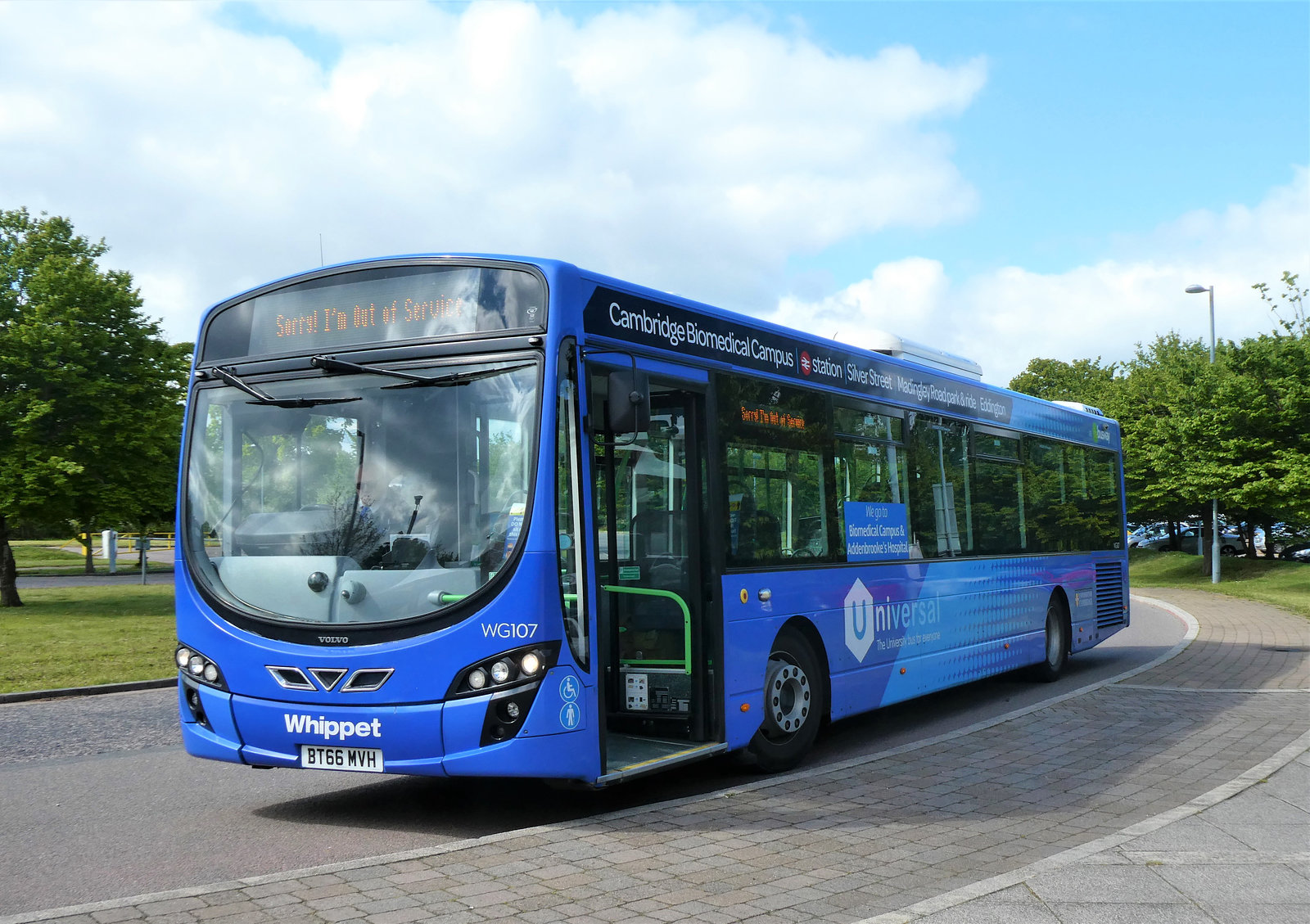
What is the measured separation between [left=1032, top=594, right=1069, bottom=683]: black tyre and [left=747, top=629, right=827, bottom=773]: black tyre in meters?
5.94

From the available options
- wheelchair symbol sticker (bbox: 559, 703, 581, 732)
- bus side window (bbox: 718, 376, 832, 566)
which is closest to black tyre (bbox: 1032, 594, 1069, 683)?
bus side window (bbox: 718, 376, 832, 566)

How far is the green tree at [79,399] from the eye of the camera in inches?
947

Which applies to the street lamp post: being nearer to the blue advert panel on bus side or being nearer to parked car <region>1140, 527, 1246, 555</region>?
parked car <region>1140, 527, 1246, 555</region>

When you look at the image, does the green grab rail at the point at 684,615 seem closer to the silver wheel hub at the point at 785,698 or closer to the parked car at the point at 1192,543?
the silver wheel hub at the point at 785,698

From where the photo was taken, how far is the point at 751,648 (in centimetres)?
808

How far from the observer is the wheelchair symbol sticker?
249 inches

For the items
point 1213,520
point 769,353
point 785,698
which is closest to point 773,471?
point 769,353

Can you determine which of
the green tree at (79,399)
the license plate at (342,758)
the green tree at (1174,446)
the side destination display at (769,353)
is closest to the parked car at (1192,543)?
the green tree at (1174,446)

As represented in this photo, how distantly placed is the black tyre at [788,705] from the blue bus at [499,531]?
0.09 ft

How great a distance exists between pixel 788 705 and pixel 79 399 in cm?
2091

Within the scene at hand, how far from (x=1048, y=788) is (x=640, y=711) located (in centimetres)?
275

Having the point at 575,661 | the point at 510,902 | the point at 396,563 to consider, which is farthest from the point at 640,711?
the point at 510,902

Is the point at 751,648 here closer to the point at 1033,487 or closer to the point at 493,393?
the point at 493,393

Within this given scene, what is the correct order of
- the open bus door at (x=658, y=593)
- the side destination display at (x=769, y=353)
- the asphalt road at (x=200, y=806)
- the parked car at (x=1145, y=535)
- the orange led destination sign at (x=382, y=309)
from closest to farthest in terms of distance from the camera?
the asphalt road at (x=200, y=806) → the orange led destination sign at (x=382, y=309) → the side destination display at (x=769, y=353) → the open bus door at (x=658, y=593) → the parked car at (x=1145, y=535)
